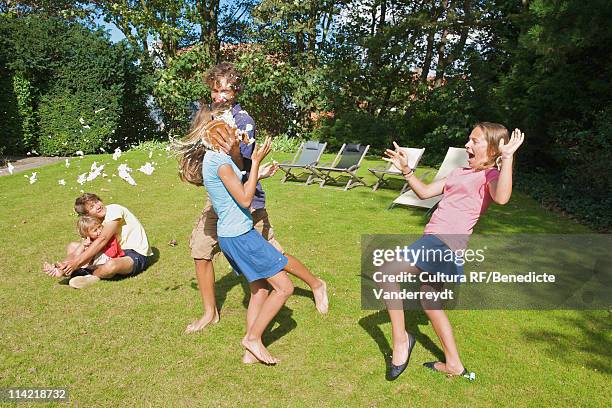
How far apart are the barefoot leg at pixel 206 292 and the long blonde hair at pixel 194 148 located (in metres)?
0.71

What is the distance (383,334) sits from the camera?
3797 millimetres

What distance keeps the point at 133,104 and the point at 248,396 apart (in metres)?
15.6

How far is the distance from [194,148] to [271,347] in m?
1.62

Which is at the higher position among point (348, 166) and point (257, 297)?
point (257, 297)

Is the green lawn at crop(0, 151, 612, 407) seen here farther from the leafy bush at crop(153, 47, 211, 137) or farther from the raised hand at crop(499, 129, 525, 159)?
the leafy bush at crop(153, 47, 211, 137)

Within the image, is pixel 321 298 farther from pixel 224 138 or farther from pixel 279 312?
pixel 224 138

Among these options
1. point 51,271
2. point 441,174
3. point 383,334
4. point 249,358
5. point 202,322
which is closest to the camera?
point 249,358

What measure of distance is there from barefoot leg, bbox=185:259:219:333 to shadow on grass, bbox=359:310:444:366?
1257 millimetres

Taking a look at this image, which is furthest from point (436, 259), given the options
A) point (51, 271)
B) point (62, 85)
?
point (62, 85)

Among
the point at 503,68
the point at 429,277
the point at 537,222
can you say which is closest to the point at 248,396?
the point at 429,277

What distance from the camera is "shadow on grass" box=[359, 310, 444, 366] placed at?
11.6 feet

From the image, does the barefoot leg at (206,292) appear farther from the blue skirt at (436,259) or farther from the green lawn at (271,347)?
the blue skirt at (436,259)

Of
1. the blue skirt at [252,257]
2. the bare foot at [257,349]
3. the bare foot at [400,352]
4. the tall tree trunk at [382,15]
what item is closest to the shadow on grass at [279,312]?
the bare foot at [257,349]

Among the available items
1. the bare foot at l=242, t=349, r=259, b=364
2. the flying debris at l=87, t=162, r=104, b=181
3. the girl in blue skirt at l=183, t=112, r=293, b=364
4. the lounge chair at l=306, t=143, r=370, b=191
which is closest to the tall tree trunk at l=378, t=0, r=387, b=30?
the lounge chair at l=306, t=143, r=370, b=191
